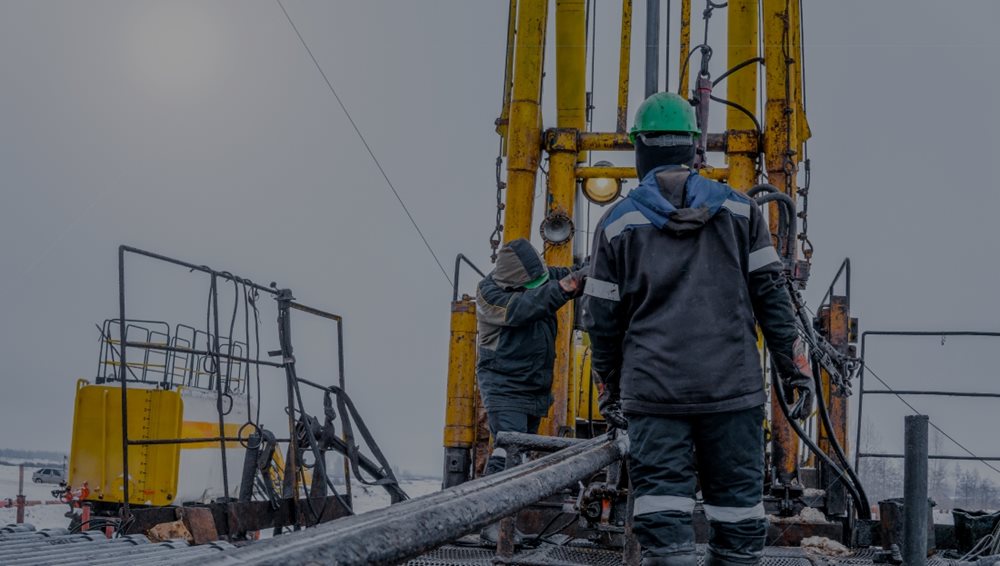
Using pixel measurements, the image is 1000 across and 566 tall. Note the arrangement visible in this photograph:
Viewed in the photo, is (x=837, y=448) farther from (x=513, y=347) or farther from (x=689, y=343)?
(x=689, y=343)

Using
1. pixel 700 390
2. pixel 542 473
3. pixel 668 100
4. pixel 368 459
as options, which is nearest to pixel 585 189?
pixel 368 459

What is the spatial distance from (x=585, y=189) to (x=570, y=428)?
1814 millimetres

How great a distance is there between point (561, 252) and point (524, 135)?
35.6 inches

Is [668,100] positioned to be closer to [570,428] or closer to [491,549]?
[491,549]

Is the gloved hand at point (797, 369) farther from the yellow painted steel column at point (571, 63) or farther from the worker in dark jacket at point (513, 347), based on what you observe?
the yellow painted steel column at point (571, 63)

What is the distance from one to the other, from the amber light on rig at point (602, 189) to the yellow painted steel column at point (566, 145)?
22cm

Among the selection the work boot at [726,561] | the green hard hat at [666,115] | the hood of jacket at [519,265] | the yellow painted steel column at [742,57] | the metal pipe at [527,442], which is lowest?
the work boot at [726,561]

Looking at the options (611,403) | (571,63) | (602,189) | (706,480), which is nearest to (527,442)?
(611,403)

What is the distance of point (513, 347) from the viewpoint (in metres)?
5.45

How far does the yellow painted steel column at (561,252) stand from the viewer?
6312 millimetres

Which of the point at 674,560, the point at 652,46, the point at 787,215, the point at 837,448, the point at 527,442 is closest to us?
the point at 674,560

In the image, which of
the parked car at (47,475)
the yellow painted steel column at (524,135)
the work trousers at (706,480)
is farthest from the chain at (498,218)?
the parked car at (47,475)

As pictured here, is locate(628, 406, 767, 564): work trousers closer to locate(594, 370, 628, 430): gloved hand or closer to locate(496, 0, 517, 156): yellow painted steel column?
locate(594, 370, 628, 430): gloved hand

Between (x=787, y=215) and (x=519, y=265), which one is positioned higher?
(x=787, y=215)
